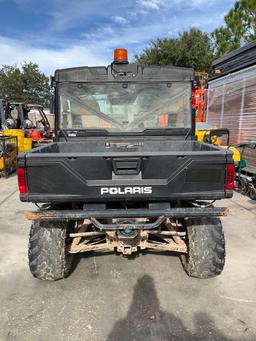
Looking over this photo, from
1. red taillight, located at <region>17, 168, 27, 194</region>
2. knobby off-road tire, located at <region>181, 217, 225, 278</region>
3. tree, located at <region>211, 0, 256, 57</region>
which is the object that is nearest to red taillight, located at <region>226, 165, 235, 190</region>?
knobby off-road tire, located at <region>181, 217, 225, 278</region>

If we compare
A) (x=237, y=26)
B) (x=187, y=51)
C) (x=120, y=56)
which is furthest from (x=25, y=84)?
(x=120, y=56)

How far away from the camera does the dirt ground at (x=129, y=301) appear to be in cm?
243

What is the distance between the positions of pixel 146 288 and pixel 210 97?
25.3 feet

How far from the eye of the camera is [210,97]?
944 centimetres

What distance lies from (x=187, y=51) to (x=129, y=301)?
23.3 meters

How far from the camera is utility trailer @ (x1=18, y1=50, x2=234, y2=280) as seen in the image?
2451mm

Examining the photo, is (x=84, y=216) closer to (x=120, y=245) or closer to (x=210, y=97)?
(x=120, y=245)

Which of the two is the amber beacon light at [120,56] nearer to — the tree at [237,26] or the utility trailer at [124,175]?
the utility trailer at [124,175]

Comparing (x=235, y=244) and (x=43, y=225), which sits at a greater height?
(x=43, y=225)

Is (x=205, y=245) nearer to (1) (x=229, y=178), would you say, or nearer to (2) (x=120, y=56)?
(1) (x=229, y=178)

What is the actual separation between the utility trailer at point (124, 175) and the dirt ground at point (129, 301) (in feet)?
0.68

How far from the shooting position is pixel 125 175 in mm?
2529

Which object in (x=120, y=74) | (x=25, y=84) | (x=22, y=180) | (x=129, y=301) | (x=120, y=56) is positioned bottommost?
(x=129, y=301)

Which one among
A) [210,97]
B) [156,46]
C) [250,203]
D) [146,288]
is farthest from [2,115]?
[156,46]
